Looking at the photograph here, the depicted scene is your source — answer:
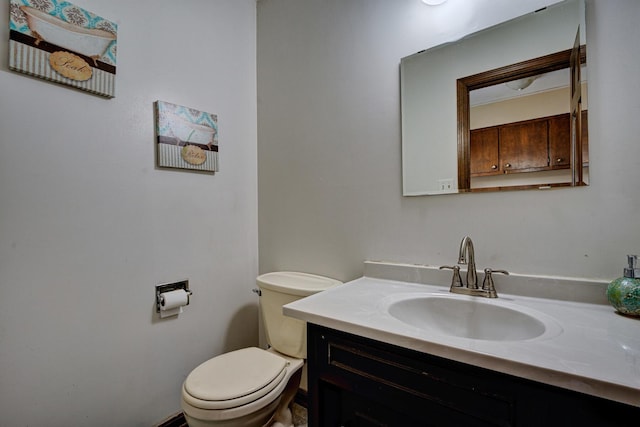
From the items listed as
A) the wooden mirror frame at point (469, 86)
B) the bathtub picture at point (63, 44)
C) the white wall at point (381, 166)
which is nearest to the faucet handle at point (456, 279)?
the white wall at point (381, 166)

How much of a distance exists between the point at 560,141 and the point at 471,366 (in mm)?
817

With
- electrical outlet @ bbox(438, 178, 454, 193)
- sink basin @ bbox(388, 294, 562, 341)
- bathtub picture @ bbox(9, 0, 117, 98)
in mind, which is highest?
bathtub picture @ bbox(9, 0, 117, 98)

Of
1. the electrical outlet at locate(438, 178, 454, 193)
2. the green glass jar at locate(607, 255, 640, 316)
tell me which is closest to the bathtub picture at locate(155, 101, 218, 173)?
the electrical outlet at locate(438, 178, 454, 193)

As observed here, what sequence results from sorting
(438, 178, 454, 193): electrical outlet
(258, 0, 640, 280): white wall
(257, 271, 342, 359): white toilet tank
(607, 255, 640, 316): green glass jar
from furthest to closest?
(257, 271, 342, 359): white toilet tank → (438, 178, 454, 193): electrical outlet → (258, 0, 640, 280): white wall → (607, 255, 640, 316): green glass jar

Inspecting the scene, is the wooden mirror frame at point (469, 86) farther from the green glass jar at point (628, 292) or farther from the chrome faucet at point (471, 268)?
the green glass jar at point (628, 292)

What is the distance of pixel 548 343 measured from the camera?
0.64 m

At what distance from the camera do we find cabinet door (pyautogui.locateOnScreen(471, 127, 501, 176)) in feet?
3.50

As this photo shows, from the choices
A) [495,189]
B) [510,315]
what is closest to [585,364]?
[510,315]

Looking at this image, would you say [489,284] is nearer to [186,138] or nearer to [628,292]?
[628,292]

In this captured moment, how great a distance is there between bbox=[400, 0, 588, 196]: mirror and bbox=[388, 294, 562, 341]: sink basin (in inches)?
16.9

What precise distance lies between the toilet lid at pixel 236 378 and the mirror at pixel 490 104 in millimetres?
953

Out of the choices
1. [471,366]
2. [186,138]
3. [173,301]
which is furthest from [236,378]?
[186,138]

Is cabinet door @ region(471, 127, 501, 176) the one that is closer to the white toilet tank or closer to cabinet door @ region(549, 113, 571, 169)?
cabinet door @ region(549, 113, 571, 169)

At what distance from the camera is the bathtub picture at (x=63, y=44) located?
39.6 inches
